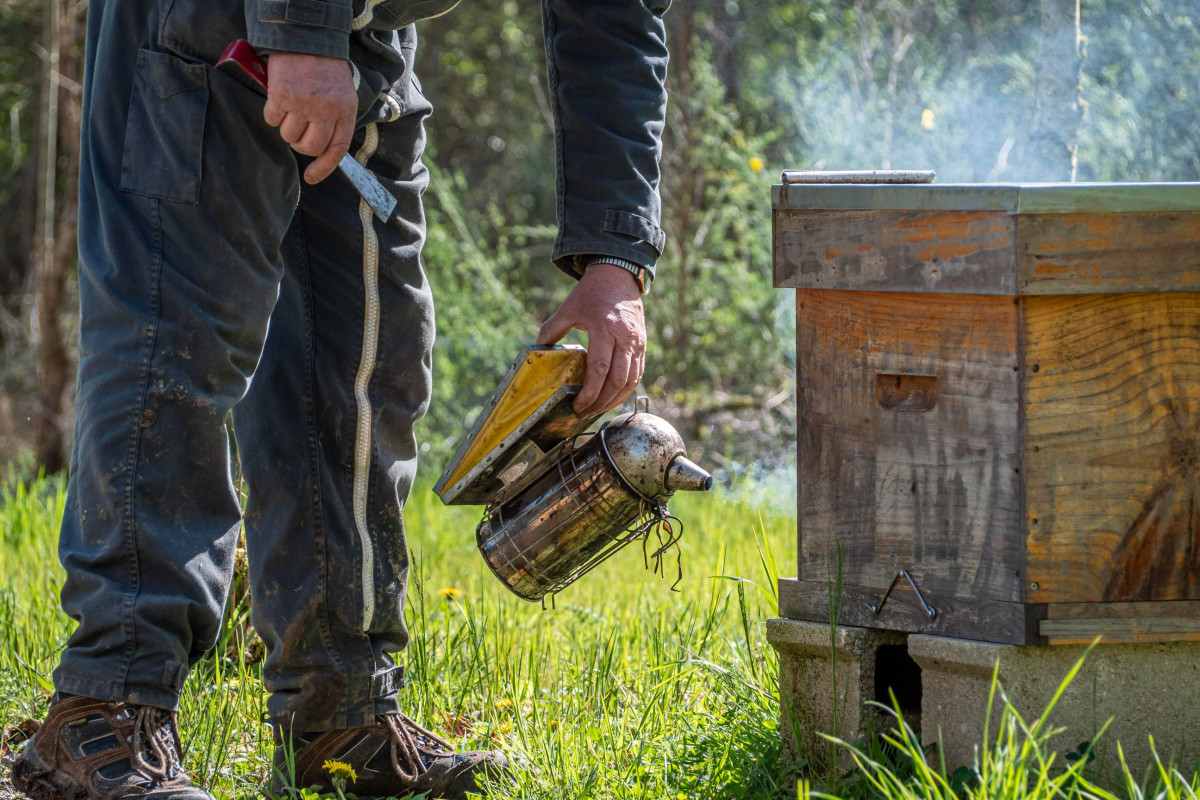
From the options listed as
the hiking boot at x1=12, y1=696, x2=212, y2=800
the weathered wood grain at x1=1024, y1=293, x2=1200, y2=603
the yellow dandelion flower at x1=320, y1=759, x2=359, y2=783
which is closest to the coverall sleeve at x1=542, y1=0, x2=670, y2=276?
the weathered wood grain at x1=1024, y1=293, x2=1200, y2=603

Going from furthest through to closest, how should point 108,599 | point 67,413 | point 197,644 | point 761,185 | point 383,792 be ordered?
point 67,413, point 761,185, point 383,792, point 197,644, point 108,599

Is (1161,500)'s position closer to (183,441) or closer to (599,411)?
(599,411)

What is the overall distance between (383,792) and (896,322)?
4.07 ft

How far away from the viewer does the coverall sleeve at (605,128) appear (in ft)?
7.34

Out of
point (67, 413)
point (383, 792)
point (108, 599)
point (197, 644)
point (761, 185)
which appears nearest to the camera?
point (108, 599)

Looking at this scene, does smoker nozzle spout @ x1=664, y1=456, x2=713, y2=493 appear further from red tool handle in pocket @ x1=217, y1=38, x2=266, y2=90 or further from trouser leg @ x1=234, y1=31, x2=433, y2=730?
red tool handle in pocket @ x1=217, y1=38, x2=266, y2=90

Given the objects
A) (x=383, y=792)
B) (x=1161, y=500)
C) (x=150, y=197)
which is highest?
(x=150, y=197)

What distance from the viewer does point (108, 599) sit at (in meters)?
1.75

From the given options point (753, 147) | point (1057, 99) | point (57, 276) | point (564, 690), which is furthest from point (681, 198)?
point (564, 690)

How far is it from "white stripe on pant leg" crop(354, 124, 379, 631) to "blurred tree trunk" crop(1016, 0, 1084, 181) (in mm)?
2693

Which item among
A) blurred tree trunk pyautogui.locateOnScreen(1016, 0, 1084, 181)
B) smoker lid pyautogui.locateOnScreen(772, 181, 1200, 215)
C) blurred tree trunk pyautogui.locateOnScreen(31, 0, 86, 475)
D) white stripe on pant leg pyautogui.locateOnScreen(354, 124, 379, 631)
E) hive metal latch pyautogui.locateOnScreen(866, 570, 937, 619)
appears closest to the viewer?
smoker lid pyautogui.locateOnScreen(772, 181, 1200, 215)

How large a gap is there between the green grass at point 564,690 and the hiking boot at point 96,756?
1.06 ft

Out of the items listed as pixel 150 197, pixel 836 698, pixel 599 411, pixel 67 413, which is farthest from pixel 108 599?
pixel 67 413

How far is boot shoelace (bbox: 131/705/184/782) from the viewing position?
1.80 m
